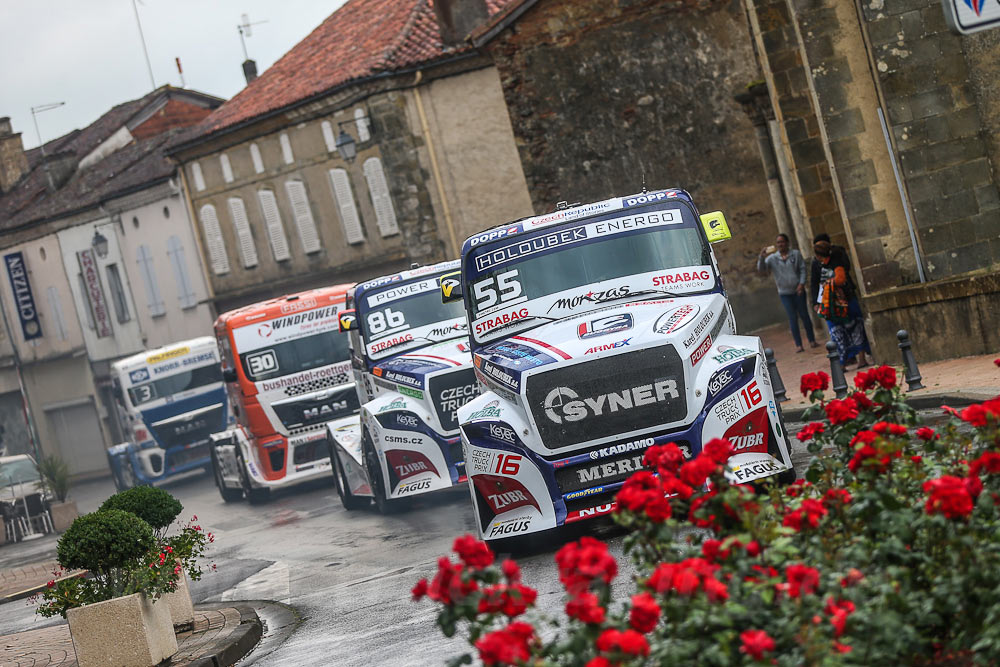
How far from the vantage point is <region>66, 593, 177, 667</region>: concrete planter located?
32.3 ft

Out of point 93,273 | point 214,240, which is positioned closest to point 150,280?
point 93,273

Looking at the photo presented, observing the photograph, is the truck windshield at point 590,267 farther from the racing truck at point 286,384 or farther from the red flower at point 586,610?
the racing truck at point 286,384

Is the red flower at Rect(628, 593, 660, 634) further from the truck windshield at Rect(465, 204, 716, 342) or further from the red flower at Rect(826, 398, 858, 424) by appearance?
the truck windshield at Rect(465, 204, 716, 342)

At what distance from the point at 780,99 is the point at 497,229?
1137 centimetres

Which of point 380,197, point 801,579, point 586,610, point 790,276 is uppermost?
point 380,197

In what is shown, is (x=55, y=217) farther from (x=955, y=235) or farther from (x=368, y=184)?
(x=955, y=235)

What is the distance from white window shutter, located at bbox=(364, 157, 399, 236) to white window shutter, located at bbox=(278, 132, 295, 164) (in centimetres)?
369

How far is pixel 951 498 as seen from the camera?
5012 mm

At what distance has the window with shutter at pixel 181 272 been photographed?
50688 millimetres

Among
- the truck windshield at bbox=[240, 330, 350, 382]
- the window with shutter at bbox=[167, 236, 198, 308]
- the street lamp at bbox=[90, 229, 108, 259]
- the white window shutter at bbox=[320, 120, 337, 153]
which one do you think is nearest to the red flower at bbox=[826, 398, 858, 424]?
the truck windshield at bbox=[240, 330, 350, 382]

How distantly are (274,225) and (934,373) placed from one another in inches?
1269

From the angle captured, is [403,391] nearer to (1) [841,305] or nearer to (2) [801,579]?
(1) [841,305]

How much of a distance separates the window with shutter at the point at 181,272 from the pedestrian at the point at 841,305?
34753 millimetres

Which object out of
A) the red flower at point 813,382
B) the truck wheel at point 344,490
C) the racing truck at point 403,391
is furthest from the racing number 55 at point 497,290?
the truck wheel at point 344,490
